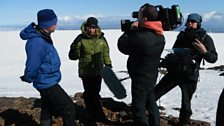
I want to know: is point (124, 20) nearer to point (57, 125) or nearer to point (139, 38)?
point (139, 38)

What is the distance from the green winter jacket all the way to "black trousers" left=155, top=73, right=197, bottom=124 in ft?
3.54

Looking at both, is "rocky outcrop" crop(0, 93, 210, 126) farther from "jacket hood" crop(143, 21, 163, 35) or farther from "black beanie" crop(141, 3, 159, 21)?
"black beanie" crop(141, 3, 159, 21)

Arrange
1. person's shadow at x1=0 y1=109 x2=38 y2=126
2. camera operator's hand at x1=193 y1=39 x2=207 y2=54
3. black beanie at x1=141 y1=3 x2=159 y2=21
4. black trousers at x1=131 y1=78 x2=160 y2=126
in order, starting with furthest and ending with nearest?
person's shadow at x1=0 y1=109 x2=38 y2=126, camera operator's hand at x1=193 y1=39 x2=207 y2=54, black trousers at x1=131 y1=78 x2=160 y2=126, black beanie at x1=141 y1=3 x2=159 y2=21

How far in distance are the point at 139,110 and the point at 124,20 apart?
1.18 m

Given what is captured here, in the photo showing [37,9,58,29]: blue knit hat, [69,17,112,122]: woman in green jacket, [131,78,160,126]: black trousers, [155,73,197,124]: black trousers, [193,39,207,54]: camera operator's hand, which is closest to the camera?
[37,9,58,29]: blue knit hat

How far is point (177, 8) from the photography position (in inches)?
203

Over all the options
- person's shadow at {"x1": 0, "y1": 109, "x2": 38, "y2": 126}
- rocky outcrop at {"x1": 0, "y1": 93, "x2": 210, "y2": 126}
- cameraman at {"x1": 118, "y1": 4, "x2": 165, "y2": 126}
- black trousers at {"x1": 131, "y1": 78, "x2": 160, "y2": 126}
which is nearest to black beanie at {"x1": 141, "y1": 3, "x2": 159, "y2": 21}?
cameraman at {"x1": 118, "y1": 4, "x2": 165, "y2": 126}

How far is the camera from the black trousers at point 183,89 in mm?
6148

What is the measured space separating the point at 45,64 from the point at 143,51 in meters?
1.24

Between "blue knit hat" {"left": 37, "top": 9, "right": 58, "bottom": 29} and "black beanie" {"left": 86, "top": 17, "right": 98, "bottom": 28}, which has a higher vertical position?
"blue knit hat" {"left": 37, "top": 9, "right": 58, "bottom": 29}

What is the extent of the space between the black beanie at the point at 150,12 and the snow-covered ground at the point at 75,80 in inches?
74.6

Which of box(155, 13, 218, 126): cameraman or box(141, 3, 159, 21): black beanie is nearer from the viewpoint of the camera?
box(141, 3, 159, 21): black beanie

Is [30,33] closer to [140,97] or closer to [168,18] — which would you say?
[140,97]

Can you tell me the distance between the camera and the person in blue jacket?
4.91 meters
